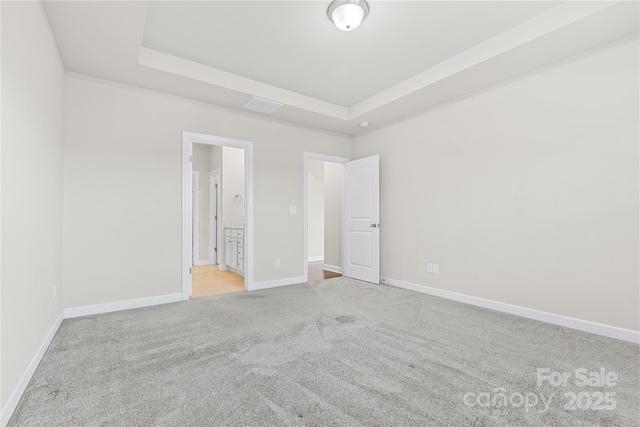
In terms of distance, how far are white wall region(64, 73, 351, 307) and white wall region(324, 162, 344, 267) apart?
224cm

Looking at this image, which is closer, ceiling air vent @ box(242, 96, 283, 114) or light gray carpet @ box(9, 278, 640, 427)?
light gray carpet @ box(9, 278, 640, 427)

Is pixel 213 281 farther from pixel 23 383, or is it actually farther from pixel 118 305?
pixel 23 383

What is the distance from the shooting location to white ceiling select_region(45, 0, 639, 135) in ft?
7.66

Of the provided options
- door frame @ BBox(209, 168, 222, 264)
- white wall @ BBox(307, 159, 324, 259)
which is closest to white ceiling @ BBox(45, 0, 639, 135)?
door frame @ BBox(209, 168, 222, 264)

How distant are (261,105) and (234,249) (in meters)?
2.77

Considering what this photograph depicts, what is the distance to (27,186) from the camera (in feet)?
5.92

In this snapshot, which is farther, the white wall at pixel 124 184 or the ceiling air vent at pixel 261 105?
the ceiling air vent at pixel 261 105

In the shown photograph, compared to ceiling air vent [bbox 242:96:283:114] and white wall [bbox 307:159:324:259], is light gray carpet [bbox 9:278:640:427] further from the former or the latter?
white wall [bbox 307:159:324:259]

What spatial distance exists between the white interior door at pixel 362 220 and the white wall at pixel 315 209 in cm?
270

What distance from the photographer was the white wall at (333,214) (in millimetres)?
5750

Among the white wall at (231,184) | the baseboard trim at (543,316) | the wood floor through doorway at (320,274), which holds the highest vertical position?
the white wall at (231,184)

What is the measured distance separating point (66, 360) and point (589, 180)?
172 inches

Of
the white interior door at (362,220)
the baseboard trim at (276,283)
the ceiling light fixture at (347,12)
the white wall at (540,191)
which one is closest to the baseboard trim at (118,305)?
the baseboard trim at (276,283)

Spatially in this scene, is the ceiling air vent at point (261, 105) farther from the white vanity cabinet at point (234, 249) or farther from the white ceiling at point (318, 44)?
the white vanity cabinet at point (234, 249)
